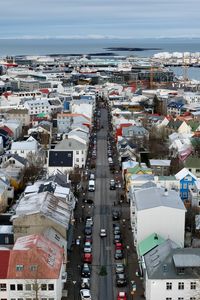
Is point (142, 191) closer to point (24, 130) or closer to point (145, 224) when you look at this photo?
point (145, 224)

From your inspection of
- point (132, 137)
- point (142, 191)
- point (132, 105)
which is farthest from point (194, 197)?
point (132, 105)

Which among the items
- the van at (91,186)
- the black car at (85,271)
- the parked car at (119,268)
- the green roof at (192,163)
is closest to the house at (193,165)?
the green roof at (192,163)

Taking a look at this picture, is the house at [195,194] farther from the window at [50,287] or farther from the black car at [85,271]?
the window at [50,287]

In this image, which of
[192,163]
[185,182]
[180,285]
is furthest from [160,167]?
[180,285]

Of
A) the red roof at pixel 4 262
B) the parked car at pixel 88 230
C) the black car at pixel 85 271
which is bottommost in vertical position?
the black car at pixel 85 271

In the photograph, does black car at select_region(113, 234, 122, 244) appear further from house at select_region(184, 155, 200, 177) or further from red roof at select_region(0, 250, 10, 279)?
house at select_region(184, 155, 200, 177)

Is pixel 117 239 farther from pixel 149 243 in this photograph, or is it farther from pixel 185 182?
pixel 185 182
